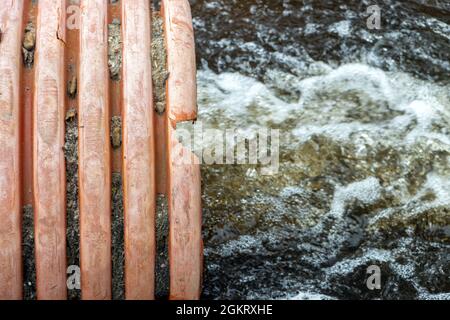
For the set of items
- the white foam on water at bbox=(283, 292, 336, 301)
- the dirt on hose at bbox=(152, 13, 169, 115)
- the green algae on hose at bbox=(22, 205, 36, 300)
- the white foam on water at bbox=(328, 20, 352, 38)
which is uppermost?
the white foam on water at bbox=(328, 20, 352, 38)

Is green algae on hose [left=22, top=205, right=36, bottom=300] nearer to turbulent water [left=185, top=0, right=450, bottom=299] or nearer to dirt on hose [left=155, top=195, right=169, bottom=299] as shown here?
dirt on hose [left=155, top=195, right=169, bottom=299]

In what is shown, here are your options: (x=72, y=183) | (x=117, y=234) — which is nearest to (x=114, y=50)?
(x=72, y=183)

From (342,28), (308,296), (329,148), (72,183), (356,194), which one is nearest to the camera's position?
(72,183)

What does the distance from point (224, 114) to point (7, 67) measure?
1022mm

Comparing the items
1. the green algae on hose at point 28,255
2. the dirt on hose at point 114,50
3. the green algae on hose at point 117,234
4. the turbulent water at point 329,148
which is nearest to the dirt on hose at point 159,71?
the dirt on hose at point 114,50

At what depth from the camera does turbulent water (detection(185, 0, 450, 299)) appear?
2.24m

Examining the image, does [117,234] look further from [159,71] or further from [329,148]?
[329,148]

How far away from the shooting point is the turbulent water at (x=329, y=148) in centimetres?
224

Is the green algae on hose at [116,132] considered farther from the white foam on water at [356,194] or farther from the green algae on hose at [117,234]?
the white foam on water at [356,194]

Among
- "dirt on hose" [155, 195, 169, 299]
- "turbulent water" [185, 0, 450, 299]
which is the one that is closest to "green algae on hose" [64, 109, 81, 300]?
"dirt on hose" [155, 195, 169, 299]

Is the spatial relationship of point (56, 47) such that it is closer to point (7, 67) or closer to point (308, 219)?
point (7, 67)

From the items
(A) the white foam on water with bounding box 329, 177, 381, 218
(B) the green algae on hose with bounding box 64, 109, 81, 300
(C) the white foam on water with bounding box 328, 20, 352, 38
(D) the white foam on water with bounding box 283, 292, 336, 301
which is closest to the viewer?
(B) the green algae on hose with bounding box 64, 109, 81, 300

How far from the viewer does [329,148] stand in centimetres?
253

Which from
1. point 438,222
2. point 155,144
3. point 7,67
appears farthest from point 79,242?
point 438,222
